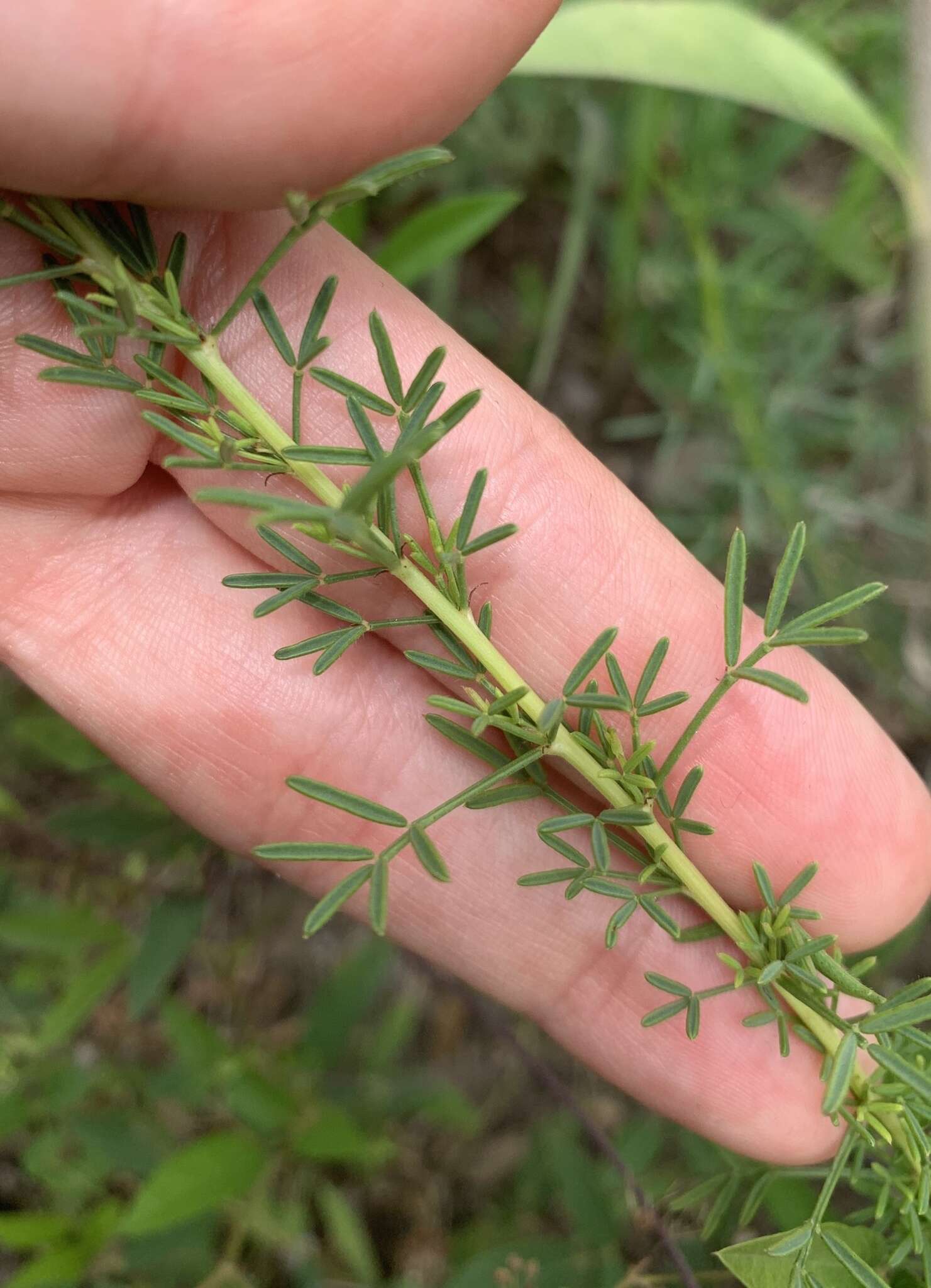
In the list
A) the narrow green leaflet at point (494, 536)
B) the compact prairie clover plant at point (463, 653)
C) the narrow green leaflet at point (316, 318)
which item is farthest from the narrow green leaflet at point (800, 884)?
the narrow green leaflet at point (316, 318)

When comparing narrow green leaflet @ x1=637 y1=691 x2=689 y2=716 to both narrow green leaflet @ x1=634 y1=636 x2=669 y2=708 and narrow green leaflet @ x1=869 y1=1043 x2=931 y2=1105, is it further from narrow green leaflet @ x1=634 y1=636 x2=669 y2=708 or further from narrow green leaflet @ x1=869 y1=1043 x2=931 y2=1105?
narrow green leaflet @ x1=869 y1=1043 x2=931 y2=1105

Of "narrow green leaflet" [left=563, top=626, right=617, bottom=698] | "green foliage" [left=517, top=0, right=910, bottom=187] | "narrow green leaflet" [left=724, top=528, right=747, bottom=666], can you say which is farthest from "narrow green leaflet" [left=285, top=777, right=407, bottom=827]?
"green foliage" [left=517, top=0, right=910, bottom=187]

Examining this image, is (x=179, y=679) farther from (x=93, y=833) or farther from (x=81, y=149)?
(x=81, y=149)

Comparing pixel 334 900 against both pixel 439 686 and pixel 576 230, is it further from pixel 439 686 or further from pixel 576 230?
pixel 576 230

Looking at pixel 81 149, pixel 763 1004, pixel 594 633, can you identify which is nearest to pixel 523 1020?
pixel 763 1004

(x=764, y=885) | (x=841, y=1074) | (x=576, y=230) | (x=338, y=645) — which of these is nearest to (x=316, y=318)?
(x=338, y=645)

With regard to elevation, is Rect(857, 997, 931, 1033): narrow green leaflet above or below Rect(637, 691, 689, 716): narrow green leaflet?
below
